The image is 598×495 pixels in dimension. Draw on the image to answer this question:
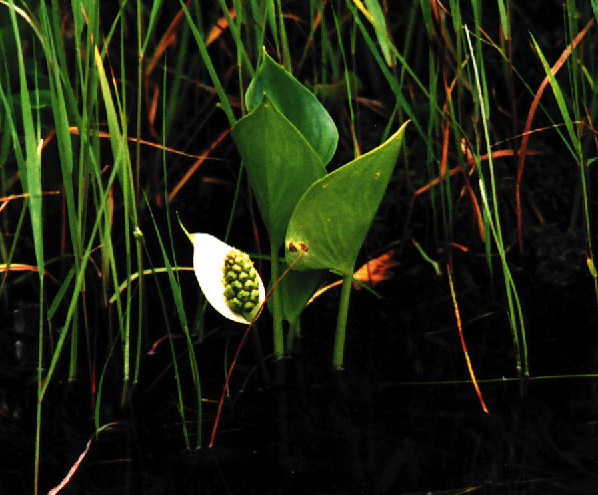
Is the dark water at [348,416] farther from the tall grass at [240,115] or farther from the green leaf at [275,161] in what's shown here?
the green leaf at [275,161]

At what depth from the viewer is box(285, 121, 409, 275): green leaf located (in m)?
0.75

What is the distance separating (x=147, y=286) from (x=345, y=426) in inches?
17.9

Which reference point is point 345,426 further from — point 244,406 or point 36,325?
point 36,325

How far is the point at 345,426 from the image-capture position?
2.31 ft

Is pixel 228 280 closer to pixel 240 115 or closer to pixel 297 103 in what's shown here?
pixel 297 103

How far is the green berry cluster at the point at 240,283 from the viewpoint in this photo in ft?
2.62

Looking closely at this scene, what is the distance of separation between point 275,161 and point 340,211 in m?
0.08

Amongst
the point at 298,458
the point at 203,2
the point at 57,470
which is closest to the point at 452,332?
the point at 298,458

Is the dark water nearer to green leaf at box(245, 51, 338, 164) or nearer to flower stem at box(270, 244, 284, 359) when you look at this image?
flower stem at box(270, 244, 284, 359)

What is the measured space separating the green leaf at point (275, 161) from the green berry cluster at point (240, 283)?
Result: 0.19 feet

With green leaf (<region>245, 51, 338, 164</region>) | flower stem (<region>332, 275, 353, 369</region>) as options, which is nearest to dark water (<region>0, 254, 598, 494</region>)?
flower stem (<region>332, 275, 353, 369</region>)

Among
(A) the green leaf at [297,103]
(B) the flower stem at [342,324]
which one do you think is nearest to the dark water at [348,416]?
(B) the flower stem at [342,324]

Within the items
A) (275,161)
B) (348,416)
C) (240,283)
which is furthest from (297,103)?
(348,416)

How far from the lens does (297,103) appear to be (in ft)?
2.69
